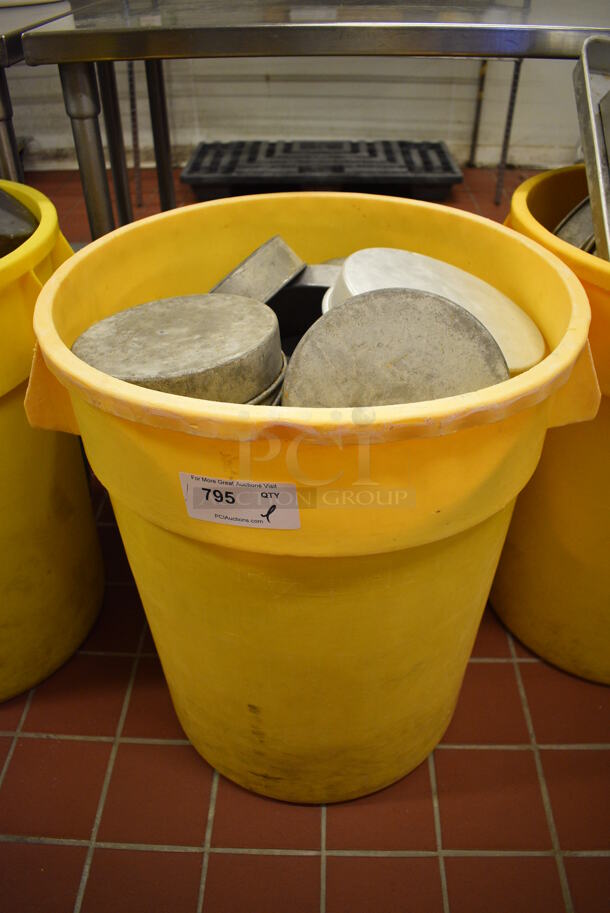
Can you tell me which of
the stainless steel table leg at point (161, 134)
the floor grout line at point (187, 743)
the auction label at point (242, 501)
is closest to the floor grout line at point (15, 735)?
the floor grout line at point (187, 743)

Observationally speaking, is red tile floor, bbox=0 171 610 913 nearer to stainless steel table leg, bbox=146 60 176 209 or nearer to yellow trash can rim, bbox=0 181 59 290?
yellow trash can rim, bbox=0 181 59 290

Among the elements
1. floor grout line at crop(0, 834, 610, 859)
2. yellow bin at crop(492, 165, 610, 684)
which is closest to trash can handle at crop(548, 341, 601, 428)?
yellow bin at crop(492, 165, 610, 684)

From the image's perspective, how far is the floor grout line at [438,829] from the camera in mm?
1033

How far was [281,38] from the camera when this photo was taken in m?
1.11

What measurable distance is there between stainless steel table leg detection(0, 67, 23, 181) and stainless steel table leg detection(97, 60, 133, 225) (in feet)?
0.88

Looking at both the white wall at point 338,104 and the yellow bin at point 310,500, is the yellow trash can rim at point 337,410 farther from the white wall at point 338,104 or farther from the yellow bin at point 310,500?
the white wall at point 338,104

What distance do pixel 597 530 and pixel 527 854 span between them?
0.53 meters

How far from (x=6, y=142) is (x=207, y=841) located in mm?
1435

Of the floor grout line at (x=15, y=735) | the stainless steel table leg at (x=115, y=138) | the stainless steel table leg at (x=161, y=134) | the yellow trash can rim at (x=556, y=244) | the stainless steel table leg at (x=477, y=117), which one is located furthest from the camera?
the stainless steel table leg at (x=477, y=117)

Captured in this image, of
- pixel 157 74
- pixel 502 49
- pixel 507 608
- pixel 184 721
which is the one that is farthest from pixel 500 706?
pixel 157 74

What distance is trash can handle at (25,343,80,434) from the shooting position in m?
0.84

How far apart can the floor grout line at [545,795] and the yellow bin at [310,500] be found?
0.67ft

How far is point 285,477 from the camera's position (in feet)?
2.20

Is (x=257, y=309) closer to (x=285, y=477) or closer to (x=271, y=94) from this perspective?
(x=285, y=477)
